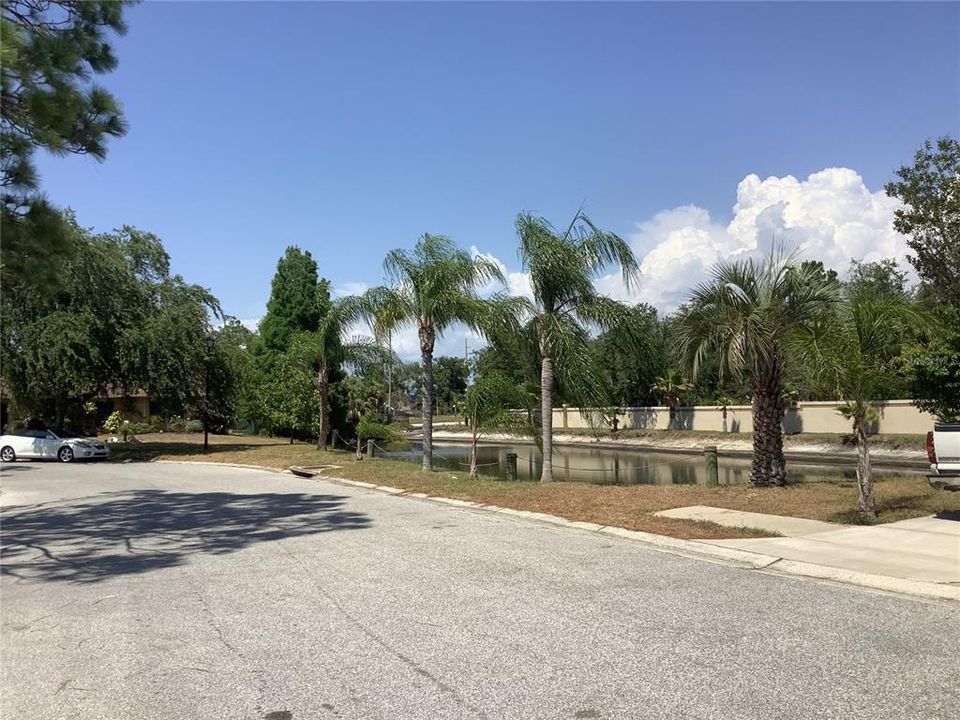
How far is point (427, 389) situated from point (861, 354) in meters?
11.8

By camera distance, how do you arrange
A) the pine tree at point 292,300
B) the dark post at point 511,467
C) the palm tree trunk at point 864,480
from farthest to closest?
1. the pine tree at point 292,300
2. the dark post at point 511,467
3. the palm tree trunk at point 864,480

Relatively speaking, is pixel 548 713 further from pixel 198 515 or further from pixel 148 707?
pixel 198 515

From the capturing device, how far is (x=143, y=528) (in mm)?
11727

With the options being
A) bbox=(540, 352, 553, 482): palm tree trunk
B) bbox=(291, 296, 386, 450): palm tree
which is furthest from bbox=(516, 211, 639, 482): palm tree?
bbox=(291, 296, 386, 450): palm tree

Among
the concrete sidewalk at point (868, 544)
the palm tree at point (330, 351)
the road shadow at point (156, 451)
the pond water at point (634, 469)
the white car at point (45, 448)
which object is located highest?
the palm tree at point (330, 351)

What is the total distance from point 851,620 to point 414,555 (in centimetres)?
495

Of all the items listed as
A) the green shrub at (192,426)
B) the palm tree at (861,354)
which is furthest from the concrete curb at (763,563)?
the green shrub at (192,426)

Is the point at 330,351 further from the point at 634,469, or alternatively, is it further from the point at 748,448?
the point at 748,448

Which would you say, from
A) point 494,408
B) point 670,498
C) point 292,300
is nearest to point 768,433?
point 670,498

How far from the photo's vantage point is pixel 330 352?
2975 cm

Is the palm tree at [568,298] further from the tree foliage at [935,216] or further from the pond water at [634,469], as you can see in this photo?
the tree foliage at [935,216]

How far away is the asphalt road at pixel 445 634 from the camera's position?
4.59 m

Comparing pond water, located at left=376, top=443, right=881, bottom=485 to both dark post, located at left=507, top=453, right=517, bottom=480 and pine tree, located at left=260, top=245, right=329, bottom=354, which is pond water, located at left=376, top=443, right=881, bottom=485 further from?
pine tree, located at left=260, top=245, right=329, bottom=354

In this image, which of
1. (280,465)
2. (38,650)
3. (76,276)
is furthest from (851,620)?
(76,276)
